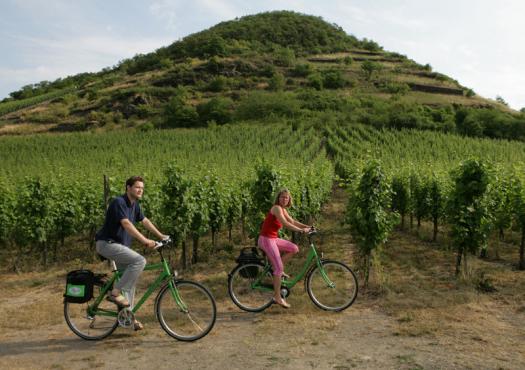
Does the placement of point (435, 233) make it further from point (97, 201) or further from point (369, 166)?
point (97, 201)

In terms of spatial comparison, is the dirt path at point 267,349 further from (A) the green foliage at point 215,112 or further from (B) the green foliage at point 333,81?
(B) the green foliage at point 333,81

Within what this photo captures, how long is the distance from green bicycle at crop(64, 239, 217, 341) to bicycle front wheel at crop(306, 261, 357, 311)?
5.78ft

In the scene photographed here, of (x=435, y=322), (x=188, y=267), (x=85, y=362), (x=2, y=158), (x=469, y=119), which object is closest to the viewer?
(x=85, y=362)

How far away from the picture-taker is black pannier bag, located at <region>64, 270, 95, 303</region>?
5867mm

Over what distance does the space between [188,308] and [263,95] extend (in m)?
61.4

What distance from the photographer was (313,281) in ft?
22.4

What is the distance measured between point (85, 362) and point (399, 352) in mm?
3702

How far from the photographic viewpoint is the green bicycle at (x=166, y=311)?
5691 millimetres

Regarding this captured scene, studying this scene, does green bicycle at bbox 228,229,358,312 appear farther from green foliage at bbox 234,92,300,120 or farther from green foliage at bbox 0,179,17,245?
green foliage at bbox 234,92,300,120

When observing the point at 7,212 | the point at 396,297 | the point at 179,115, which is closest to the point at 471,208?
the point at 396,297

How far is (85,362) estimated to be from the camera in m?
5.28

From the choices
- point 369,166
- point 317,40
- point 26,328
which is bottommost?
point 26,328

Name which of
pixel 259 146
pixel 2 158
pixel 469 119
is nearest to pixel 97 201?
pixel 259 146

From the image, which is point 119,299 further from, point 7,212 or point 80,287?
point 7,212
